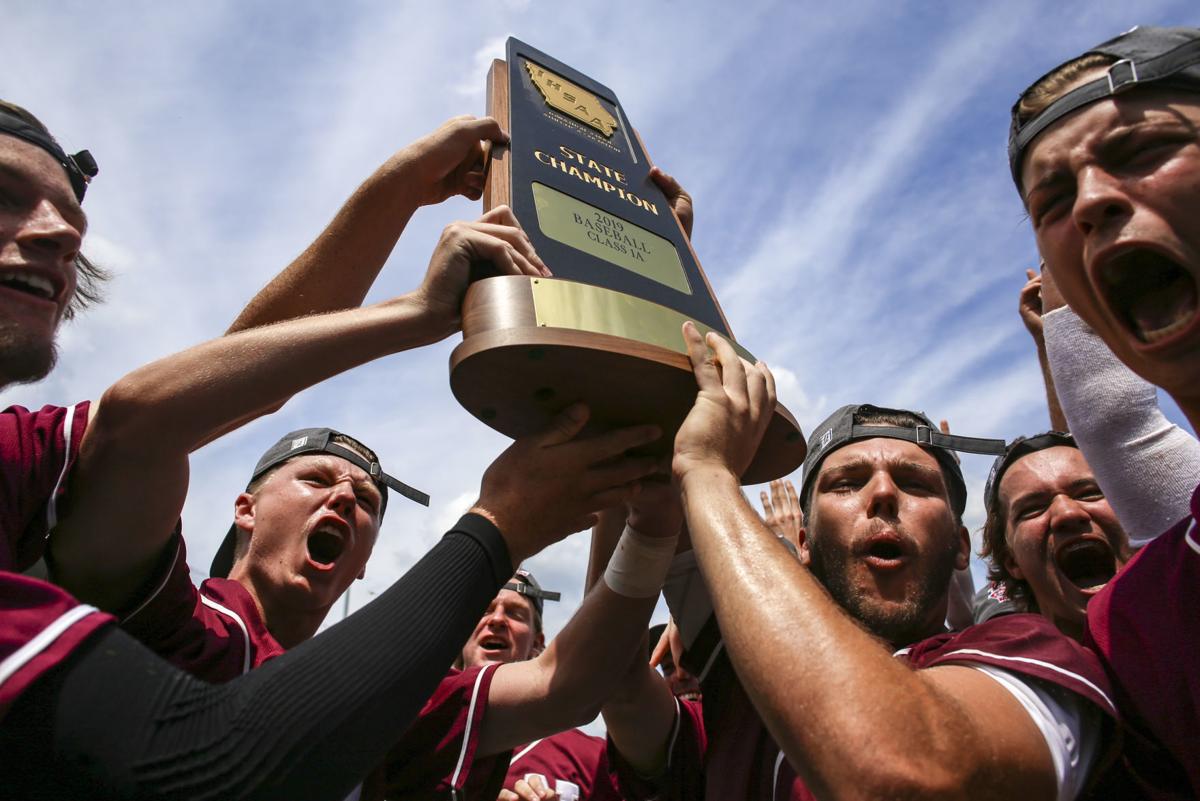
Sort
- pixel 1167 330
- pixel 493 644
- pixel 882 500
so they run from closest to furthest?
1. pixel 1167 330
2. pixel 882 500
3. pixel 493 644

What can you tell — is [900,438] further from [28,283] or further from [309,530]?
[28,283]

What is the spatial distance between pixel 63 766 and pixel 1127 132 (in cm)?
206

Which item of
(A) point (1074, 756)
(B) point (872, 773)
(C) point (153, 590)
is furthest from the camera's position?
(C) point (153, 590)

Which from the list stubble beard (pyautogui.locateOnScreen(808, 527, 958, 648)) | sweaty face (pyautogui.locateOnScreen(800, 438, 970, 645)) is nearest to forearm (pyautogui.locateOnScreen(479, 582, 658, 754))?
stubble beard (pyautogui.locateOnScreen(808, 527, 958, 648))

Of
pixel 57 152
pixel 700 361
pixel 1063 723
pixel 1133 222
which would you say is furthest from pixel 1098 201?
pixel 57 152

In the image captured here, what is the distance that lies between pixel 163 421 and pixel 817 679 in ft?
4.25

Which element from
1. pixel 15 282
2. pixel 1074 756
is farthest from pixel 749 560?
pixel 15 282

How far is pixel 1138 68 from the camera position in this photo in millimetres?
1551

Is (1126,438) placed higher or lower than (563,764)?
higher

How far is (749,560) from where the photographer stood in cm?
133

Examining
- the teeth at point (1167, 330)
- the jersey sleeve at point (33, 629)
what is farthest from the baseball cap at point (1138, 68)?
the jersey sleeve at point (33, 629)

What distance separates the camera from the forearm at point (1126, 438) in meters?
1.83

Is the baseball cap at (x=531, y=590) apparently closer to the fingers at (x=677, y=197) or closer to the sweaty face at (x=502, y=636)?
the sweaty face at (x=502, y=636)

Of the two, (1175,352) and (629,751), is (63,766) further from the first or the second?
(1175,352)
